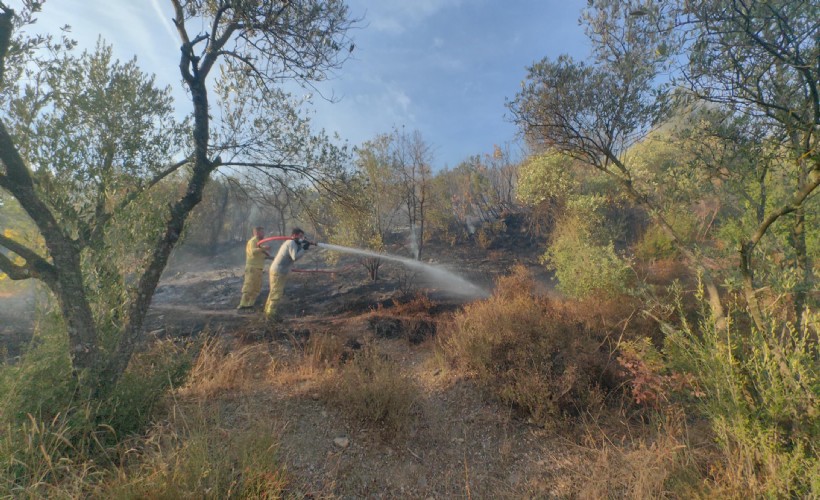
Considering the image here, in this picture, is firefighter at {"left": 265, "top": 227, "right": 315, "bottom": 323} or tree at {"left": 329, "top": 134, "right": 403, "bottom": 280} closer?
firefighter at {"left": 265, "top": 227, "right": 315, "bottom": 323}

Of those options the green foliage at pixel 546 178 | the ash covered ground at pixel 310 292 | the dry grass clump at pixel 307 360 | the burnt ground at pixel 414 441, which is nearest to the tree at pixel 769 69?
the burnt ground at pixel 414 441

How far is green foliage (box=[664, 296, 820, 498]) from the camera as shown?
220 cm

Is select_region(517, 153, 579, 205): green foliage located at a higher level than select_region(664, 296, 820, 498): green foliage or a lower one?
A: higher

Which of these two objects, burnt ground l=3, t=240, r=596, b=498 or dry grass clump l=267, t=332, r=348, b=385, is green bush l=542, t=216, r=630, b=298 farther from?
dry grass clump l=267, t=332, r=348, b=385

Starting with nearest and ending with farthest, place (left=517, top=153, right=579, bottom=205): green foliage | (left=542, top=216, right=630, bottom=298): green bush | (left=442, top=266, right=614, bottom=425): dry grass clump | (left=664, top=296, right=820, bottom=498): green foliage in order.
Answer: (left=664, top=296, right=820, bottom=498): green foliage → (left=442, top=266, right=614, bottom=425): dry grass clump → (left=542, top=216, right=630, bottom=298): green bush → (left=517, top=153, right=579, bottom=205): green foliage

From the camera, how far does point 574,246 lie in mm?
8094

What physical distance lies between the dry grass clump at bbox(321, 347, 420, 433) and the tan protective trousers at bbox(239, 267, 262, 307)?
5997 mm

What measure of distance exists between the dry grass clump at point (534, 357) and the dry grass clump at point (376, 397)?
1.12m

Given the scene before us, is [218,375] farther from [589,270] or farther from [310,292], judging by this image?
[310,292]

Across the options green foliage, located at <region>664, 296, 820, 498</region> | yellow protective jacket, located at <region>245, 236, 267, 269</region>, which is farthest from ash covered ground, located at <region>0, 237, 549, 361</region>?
green foliage, located at <region>664, 296, 820, 498</region>

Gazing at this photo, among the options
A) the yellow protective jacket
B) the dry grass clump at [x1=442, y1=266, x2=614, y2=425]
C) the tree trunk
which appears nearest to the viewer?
the tree trunk

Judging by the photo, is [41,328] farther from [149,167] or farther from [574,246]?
[574,246]

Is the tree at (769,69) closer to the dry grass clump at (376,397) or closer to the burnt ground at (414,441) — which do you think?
the burnt ground at (414,441)

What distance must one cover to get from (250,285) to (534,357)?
25.2 ft
